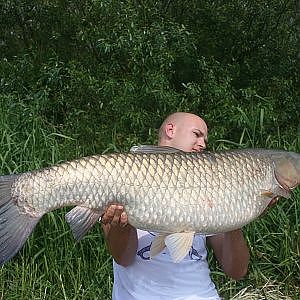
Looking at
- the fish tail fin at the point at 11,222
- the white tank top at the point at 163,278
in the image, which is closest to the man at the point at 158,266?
the white tank top at the point at 163,278

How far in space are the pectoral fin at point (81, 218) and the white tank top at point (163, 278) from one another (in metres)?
0.35

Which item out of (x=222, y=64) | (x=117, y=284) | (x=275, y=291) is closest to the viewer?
(x=117, y=284)

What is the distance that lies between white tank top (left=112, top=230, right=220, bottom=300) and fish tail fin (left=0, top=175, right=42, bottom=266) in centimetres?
49

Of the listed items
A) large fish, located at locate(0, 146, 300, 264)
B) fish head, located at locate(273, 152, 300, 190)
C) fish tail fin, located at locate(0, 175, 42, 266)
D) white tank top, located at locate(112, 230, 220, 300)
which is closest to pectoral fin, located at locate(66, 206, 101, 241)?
large fish, located at locate(0, 146, 300, 264)


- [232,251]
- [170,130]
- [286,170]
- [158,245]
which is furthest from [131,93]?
[158,245]

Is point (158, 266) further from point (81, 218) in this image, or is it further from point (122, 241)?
point (81, 218)

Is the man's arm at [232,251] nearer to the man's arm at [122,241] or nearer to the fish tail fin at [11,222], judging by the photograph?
the man's arm at [122,241]

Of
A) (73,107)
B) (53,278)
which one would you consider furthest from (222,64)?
(53,278)

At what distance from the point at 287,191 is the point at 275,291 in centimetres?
171

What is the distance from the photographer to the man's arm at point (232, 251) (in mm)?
2924

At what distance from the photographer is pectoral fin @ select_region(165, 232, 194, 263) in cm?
255

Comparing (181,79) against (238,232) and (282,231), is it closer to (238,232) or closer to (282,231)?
(282,231)

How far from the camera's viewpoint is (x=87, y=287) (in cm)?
435

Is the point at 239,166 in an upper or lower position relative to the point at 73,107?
upper
